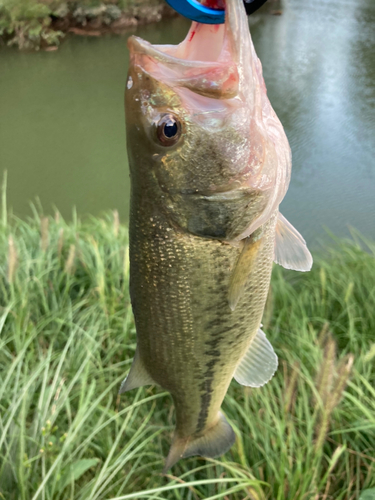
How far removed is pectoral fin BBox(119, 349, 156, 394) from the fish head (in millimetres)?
466

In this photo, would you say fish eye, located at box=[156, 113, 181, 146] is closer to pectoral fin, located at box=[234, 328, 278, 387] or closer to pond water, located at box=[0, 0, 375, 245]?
pectoral fin, located at box=[234, 328, 278, 387]

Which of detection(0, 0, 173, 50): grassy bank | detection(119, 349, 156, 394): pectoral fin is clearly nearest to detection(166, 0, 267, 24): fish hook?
detection(119, 349, 156, 394): pectoral fin

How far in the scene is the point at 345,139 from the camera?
5957 mm

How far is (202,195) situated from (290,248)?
0.34 metres

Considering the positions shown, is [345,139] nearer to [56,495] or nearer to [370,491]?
[370,491]

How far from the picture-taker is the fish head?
0.76 metres

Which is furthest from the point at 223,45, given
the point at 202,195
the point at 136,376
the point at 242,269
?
the point at 136,376

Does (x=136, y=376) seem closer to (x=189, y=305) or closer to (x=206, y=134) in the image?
(x=189, y=305)

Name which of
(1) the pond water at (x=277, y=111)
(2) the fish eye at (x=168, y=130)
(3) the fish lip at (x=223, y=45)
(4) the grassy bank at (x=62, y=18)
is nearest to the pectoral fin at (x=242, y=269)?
(2) the fish eye at (x=168, y=130)

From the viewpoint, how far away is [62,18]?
1183cm

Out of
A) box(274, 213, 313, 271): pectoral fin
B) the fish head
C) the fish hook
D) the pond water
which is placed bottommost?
the pond water

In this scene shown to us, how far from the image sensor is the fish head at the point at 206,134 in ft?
2.48

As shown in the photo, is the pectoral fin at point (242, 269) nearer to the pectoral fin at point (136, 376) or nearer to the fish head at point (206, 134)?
the fish head at point (206, 134)

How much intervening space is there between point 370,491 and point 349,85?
7958 mm
